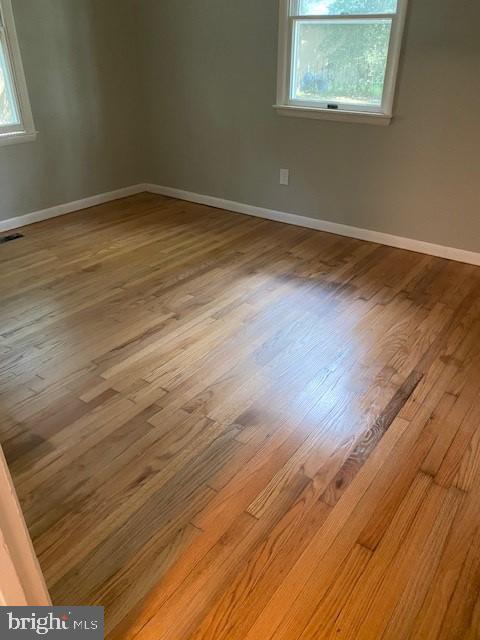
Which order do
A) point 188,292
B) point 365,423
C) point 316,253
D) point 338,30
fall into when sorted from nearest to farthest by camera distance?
1. point 365,423
2. point 188,292
3. point 338,30
4. point 316,253

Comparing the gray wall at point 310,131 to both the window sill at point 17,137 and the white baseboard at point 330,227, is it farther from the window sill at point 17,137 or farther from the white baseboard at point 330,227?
the window sill at point 17,137

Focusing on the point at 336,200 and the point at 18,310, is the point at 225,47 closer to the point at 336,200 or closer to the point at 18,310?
the point at 336,200

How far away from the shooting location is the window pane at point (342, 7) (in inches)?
119

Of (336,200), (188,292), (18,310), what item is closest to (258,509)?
(188,292)

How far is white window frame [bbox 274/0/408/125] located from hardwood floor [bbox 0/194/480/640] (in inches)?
41.2

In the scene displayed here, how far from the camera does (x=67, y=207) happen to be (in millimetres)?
4266

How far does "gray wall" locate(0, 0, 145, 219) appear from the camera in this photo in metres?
3.71

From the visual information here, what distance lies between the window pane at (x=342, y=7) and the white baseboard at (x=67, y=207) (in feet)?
7.40

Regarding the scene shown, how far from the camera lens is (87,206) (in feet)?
14.5

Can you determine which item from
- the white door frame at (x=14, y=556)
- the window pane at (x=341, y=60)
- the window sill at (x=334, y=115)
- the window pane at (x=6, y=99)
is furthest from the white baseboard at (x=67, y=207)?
the white door frame at (x=14, y=556)

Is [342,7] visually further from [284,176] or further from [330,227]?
[330,227]

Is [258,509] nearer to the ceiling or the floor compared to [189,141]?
nearer to the floor

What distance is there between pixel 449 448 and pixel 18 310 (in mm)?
2301

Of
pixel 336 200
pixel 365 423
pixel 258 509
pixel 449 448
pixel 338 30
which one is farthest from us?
pixel 336 200
